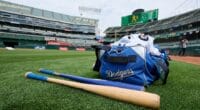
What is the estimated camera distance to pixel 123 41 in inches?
124

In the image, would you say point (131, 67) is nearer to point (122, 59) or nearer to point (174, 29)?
point (122, 59)

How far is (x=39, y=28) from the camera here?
4822cm

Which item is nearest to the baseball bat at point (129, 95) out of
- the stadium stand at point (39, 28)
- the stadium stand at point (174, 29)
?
the stadium stand at point (174, 29)

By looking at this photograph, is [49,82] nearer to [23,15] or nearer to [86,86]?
[86,86]

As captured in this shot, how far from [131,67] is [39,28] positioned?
48366 millimetres

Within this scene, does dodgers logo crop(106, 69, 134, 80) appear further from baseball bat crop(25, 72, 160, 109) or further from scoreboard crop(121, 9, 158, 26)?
scoreboard crop(121, 9, 158, 26)

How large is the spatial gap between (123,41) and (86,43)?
→ 50.0 meters

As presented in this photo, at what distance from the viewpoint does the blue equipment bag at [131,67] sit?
2.46 meters

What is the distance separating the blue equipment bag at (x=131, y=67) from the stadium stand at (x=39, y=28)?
35418mm

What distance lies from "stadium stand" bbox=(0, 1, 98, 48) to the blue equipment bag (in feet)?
116

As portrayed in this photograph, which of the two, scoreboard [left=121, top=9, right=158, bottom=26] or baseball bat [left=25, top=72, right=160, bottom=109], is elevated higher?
scoreboard [left=121, top=9, right=158, bottom=26]

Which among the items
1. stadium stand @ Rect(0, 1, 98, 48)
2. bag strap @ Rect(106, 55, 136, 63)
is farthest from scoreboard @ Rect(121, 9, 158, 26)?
bag strap @ Rect(106, 55, 136, 63)

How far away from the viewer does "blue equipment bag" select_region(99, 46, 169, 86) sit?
2.46 meters

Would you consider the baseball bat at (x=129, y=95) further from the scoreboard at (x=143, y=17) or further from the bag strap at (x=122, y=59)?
the scoreboard at (x=143, y=17)
